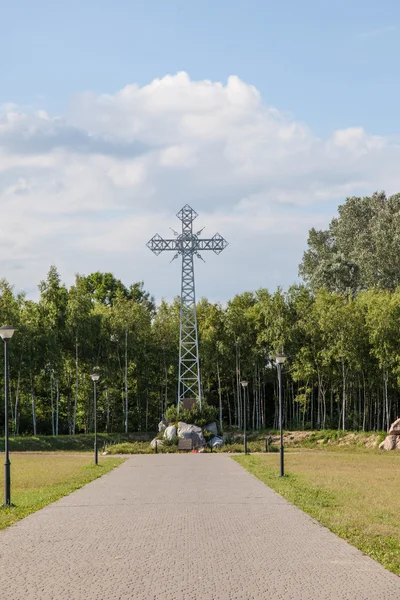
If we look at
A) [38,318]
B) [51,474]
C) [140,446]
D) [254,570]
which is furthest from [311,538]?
[38,318]

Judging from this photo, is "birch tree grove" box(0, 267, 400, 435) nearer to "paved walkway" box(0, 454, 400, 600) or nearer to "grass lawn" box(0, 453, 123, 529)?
"grass lawn" box(0, 453, 123, 529)

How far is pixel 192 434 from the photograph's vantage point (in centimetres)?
4691

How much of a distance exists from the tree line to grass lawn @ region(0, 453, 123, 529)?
21946 mm

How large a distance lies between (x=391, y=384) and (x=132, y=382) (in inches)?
854

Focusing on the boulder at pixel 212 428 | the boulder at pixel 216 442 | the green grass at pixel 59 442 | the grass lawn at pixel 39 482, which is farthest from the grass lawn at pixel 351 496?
the green grass at pixel 59 442

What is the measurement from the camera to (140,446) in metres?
47.0

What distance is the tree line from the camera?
52.4 metres

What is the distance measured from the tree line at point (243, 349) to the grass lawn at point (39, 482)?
21.9 m

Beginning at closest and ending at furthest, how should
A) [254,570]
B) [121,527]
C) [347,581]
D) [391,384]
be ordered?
[347,581] < [254,570] < [121,527] < [391,384]

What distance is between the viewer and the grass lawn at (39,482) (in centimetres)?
1563

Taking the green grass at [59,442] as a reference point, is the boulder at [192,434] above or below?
above

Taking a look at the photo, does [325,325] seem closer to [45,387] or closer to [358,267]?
[358,267]

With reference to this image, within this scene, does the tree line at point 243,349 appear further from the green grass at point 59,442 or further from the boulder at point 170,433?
the boulder at point 170,433

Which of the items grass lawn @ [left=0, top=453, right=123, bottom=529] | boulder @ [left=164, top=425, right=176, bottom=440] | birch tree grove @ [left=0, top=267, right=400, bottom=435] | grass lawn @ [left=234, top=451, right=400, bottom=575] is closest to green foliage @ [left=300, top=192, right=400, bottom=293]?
birch tree grove @ [left=0, top=267, right=400, bottom=435]
